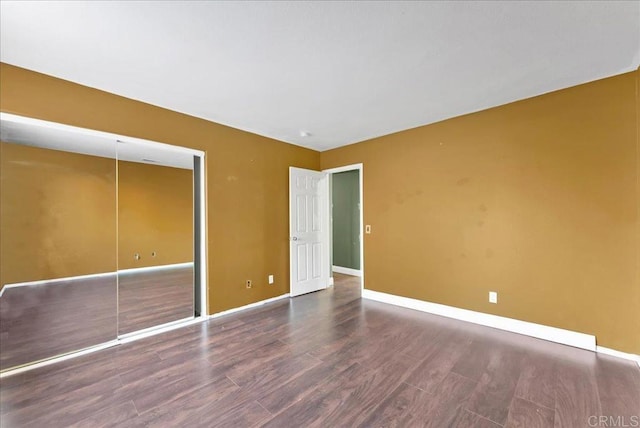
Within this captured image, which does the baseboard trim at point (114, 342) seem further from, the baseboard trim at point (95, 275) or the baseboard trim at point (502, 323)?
the baseboard trim at point (502, 323)

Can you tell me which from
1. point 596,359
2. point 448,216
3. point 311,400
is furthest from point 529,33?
point 311,400

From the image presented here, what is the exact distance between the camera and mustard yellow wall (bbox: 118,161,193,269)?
3.41 meters

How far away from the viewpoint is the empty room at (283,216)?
5.57ft

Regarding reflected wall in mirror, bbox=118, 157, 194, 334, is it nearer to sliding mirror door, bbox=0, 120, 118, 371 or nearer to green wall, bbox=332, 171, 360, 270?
sliding mirror door, bbox=0, 120, 118, 371

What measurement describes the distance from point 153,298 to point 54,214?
1553mm

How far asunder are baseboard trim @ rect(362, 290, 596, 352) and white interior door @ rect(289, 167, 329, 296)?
126 cm

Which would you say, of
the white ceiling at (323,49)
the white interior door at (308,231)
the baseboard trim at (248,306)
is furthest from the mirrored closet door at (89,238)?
the white interior door at (308,231)

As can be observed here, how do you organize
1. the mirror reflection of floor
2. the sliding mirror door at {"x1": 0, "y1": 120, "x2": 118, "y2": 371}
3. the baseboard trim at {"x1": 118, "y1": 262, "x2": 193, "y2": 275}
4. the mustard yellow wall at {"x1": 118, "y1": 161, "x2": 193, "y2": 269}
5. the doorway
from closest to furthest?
1. the sliding mirror door at {"x1": 0, "y1": 120, "x2": 118, "y2": 371}
2. the mirror reflection of floor
3. the mustard yellow wall at {"x1": 118, "y1": 161, "x2": 193, "y2": 269}
4. the baseboard trim at {"x1": 118, "y1": 262, "x2": 193, "y2": 275}
5. the doorway

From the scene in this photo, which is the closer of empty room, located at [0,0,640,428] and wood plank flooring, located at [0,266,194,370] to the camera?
empty room, located at [0,0,640,428]

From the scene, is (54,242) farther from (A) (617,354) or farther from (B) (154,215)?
(A) (617,354)

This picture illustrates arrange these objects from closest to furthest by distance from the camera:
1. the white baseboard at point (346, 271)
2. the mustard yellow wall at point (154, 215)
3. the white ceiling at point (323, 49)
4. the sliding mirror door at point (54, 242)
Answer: the white ceiling at point (323, 49)
the sliding mirror door at point (54, 242)
the mustard yellow wall at point (154, 215)
the white baseboard at point (346, 271)

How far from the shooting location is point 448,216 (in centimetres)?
334

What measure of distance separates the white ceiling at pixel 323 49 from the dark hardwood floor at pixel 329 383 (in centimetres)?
259

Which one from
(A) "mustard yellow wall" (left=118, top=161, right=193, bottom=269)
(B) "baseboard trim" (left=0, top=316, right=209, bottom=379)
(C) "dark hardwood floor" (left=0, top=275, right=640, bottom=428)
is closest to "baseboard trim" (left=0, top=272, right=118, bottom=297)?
(A) "mustard yellow wall" (left=118, top=161, right=193, bottom=269)
